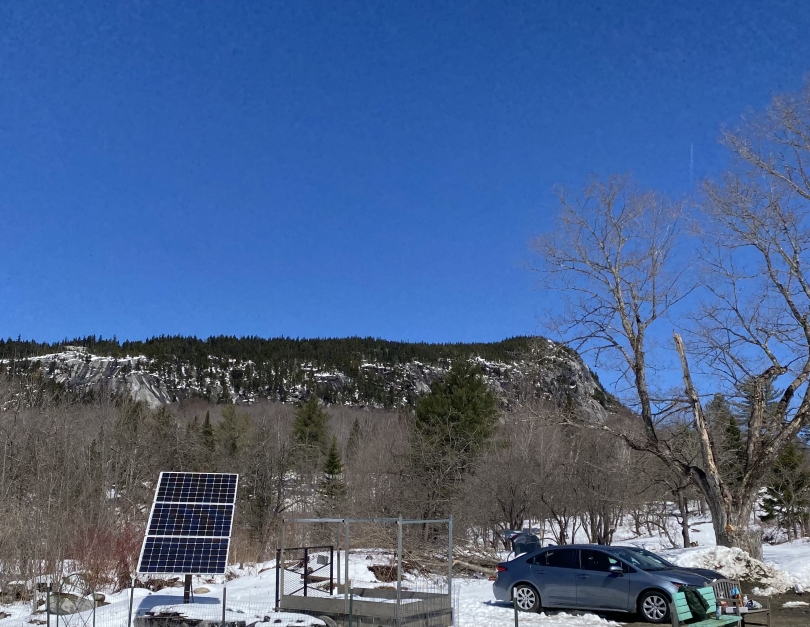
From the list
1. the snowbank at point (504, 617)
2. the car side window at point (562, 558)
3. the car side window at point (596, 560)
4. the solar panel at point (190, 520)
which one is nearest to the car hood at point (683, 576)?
the car side window at point (596, 560)

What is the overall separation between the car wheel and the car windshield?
2.12 meters

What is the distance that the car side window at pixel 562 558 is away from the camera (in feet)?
53.4

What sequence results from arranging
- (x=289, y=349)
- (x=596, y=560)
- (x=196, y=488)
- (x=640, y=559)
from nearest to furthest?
1. (x=640, y=559)
2. (x=596, y=560)
3. (x=196, y=488)
4. (x=289, y=349)

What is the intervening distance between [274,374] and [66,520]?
13847 centimetres

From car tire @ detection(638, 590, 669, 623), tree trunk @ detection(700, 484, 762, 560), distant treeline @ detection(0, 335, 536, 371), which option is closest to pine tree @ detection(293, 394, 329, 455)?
tree trunk @ detection(700, 484, 762, 560)

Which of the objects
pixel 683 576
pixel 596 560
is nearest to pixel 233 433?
pixel 596 560

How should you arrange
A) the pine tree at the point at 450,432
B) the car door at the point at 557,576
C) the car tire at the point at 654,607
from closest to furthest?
1. the car tire at the point at 654,607
2. the car door at the point at 557,576
3. the pine tree at the point at 450,432

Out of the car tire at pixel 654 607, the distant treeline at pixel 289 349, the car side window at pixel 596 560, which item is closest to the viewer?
the car tire at pixel 654 607

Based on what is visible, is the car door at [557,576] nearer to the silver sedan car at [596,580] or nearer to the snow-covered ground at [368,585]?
the silver sedan car at [596,580]

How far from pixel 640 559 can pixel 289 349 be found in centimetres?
16712

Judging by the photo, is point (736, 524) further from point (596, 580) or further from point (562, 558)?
point (596, 580)

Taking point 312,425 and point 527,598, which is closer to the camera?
point 527,598

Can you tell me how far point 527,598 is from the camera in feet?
54.4

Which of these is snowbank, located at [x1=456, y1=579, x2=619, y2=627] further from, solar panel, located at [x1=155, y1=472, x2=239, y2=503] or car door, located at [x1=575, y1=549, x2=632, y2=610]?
solar panel, located at [x1=155, y1=472, x2=239, y2=503]
